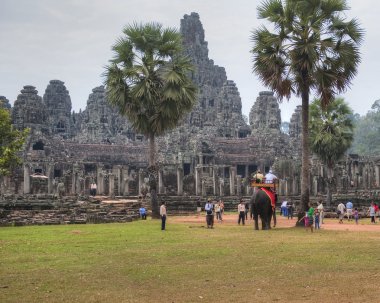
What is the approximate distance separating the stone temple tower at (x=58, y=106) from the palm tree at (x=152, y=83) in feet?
183

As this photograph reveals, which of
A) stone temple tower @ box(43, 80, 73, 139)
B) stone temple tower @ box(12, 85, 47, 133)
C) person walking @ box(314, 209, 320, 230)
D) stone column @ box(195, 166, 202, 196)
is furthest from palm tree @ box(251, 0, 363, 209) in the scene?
stone temple tower @ box(43, 80, 73, 139)

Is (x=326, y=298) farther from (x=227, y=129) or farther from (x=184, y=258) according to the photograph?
(x=227, y=129)

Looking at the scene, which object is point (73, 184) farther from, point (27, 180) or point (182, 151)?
point (182, 151)

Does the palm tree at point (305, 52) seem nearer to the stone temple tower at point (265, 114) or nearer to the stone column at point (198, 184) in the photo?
the stone column at point (198, 184)

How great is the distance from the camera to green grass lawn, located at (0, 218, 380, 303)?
8.40 m

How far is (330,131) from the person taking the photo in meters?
35.2

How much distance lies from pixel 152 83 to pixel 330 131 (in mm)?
14902

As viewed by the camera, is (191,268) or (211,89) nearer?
(191,268)

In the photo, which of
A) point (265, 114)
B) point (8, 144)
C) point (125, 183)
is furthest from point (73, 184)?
point (265, 114)

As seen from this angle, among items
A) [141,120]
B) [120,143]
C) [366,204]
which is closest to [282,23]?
[141,120]

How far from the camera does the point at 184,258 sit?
11828 millimetres

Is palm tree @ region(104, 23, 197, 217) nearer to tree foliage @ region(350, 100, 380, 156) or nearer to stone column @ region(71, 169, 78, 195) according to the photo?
stone column @ region(71, 169, 78, 195)

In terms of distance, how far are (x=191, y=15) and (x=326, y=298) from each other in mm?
81430

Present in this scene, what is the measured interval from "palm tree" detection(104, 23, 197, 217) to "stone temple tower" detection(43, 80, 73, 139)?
55.8 metres
